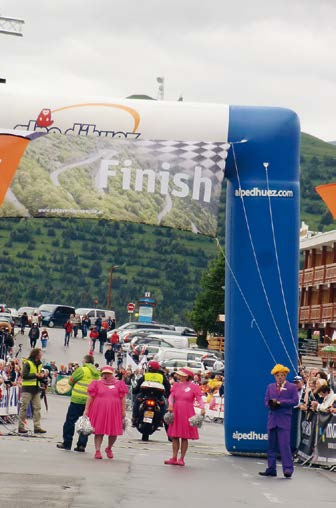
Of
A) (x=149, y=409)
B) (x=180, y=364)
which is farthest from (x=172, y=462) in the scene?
(x=180, y=364)

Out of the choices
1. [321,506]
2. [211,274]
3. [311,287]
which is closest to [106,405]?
[321,506]

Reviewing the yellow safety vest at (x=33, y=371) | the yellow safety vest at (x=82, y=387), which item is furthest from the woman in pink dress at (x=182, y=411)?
the yellow safety vest at (x=33, y=371)

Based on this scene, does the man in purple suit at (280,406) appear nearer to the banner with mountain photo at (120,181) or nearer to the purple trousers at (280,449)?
the purple trousers at (280,449)

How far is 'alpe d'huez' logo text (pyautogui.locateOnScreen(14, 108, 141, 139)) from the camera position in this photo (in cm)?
2105

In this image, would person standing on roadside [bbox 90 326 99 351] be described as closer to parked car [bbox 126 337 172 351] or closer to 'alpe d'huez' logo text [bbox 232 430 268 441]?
parked car [bbox 126 337 172 351]

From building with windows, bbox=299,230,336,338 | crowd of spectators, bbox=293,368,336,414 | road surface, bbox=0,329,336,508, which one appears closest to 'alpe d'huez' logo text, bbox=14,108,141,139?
crowd of spectators, bbox=293,368,336,414

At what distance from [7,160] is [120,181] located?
179 centimetres

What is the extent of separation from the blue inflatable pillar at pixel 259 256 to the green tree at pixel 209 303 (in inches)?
3173

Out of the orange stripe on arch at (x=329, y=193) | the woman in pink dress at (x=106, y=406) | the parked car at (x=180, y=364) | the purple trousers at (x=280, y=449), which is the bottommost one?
the purple trousers at (x=280, y=449)

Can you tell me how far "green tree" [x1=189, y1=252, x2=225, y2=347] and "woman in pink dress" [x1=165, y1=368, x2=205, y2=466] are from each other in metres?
81.7

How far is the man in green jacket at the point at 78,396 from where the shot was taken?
21172 millimetres

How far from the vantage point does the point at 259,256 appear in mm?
21656

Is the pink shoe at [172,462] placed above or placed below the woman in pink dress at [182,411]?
below

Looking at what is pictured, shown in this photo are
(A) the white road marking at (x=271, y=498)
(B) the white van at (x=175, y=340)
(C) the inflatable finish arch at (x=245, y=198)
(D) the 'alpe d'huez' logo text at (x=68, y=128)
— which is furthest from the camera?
(B) the white van at (x=175, y=340)
